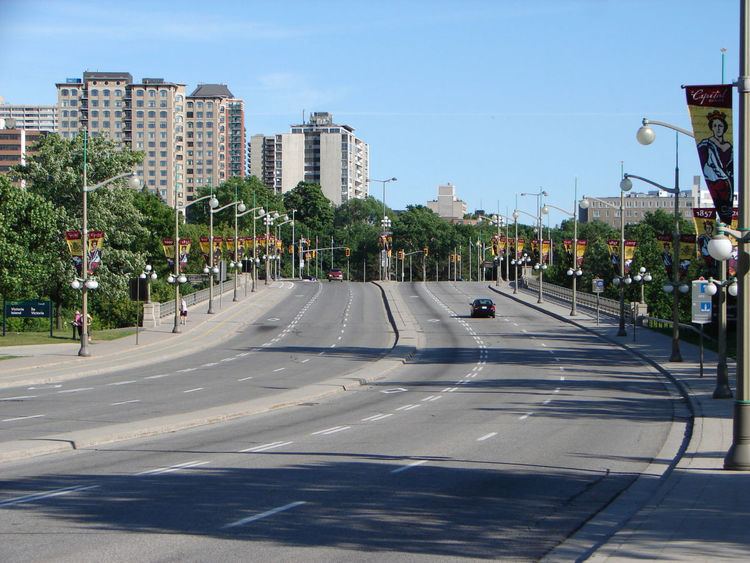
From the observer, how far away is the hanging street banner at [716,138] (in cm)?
1731

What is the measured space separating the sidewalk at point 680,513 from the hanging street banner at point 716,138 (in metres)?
4.49

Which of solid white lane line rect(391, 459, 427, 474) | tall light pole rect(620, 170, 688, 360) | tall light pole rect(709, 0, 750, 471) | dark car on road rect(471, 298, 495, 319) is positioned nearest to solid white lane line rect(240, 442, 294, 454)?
solid white lane line rect(391, 459, 427, 474)

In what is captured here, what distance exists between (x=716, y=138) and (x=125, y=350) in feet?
126

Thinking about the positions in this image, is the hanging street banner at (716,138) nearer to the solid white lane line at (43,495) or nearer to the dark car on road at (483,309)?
the solid white lane line at (43,495)

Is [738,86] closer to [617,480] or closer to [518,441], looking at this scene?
[617,480]

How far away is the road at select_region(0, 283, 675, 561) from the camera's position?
10.9 metres

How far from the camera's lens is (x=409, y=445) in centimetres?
2014

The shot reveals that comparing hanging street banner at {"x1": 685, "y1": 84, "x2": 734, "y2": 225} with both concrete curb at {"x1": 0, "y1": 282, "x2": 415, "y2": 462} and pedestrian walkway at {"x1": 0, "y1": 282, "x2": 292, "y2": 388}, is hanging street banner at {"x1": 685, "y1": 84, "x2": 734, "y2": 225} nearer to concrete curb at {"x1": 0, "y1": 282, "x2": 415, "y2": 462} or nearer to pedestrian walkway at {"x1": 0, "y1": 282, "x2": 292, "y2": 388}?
concrete curb at {"x1": 0, "y1": 282, "x2": 415, "y2": 462}

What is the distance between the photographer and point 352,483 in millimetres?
15133

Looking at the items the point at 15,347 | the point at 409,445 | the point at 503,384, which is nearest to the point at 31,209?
the point at 15,347

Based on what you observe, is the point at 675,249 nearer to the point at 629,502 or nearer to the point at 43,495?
the point at 629,502

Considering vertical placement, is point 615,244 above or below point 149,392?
above

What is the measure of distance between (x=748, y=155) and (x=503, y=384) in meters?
21.4

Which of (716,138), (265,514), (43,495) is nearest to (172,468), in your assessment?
(43,495)
